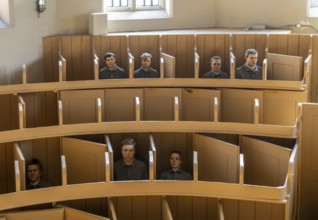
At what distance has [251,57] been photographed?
8.78 metres

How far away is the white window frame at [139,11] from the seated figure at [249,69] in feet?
7.71

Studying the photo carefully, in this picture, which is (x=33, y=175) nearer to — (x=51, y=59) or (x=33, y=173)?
(x=33, y=173)

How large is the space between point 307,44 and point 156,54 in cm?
222

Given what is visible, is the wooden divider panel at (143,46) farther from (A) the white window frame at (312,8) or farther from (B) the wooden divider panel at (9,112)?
(A) the white window frame at (312,8)

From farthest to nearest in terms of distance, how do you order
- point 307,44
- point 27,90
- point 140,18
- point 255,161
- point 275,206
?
point 140,18, point 307,44, point 27,90, point 255,161, point 275,206

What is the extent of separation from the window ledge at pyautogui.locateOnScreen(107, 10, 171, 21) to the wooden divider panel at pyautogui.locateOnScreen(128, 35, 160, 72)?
0.94 m

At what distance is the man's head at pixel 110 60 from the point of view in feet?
29.4

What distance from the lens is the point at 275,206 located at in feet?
22.9

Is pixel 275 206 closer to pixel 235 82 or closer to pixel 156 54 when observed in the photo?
pixel 235 82

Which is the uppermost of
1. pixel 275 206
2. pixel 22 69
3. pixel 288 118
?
pixel 22 69

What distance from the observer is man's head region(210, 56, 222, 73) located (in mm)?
9008

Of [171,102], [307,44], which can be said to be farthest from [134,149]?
[307,44]

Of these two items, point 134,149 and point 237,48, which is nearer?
point 134,149

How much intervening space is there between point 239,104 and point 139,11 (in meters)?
3.03
